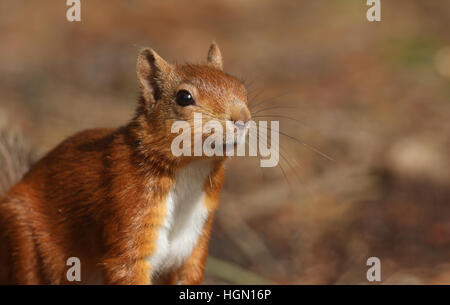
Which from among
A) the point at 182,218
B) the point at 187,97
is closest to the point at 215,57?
the point at 187,97

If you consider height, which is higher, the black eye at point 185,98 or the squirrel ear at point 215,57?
the squirrel ear at point 215,57

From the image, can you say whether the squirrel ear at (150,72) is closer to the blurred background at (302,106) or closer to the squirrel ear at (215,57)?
the squirrel ear at (215,57)

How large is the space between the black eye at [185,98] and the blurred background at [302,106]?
704mm

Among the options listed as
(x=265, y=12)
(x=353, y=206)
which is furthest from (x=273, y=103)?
(x=265, y=12)

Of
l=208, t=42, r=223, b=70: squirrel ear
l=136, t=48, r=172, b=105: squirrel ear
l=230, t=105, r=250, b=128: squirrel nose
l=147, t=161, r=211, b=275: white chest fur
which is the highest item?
l=208, t=42, r=223, b=70: squirrel ear

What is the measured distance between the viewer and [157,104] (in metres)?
3.79

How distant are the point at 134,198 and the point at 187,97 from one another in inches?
25.5

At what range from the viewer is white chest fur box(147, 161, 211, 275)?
3779mm

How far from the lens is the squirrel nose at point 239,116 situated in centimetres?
350

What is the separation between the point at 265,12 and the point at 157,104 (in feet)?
25.4

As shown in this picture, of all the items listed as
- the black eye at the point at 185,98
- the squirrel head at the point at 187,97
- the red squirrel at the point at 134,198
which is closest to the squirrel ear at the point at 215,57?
the red squirrel at the point at 134,198

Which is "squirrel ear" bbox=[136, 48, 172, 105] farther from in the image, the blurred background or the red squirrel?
the blurred background

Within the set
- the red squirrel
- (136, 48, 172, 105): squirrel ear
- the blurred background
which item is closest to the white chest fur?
the red squirrel
